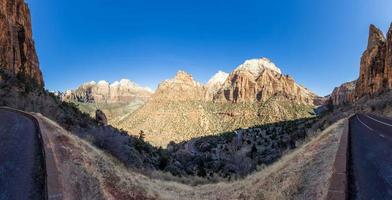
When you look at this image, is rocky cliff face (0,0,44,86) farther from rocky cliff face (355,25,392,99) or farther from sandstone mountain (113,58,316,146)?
rocky cliff face (355,25,392,99)

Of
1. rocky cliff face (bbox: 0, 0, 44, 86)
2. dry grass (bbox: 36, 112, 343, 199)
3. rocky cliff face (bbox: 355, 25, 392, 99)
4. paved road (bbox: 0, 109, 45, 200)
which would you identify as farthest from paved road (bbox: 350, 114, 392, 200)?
rocky cliff face (bbox: 355, 25, 392, 99)

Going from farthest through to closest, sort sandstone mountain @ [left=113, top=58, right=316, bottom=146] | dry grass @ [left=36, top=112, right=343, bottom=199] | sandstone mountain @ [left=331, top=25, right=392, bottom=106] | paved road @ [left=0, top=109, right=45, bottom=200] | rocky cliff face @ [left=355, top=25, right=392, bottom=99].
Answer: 1. sandstone mountain @ [left=113, top=58, right=316, bottom=146]
2. rocky cliff face @ [left=355, top=25, right=392, bottom=99]
3. sandstone mountain @ [left=331, top=25, right=392, bottom=106]
4. dry grass @ [left=36, top=112, right=343, bottom=199]
5. paved road @ [left=0, top=109, right=45, bottom=200]

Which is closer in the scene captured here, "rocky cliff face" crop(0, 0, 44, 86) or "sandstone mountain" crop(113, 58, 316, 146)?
"rocky cliff face" crop(0, 0, 44, 86)

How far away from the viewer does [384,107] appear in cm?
3744

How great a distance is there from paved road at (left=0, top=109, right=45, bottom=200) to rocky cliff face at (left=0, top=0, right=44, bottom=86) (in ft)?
130

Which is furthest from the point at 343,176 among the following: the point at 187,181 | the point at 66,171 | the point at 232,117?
the point at 232,117

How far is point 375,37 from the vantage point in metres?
94.6

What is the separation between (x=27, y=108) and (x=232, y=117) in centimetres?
13032

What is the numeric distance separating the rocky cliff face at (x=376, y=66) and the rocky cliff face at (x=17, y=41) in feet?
233

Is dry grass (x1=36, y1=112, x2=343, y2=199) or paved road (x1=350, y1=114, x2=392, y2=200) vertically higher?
paved road (x1=350, y1=114, x2=392, y2=200)

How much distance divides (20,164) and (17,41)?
57705mm

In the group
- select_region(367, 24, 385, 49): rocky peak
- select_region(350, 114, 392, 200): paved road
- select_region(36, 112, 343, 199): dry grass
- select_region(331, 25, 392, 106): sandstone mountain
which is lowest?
select_region(36, 112, 343, 199): dry grass

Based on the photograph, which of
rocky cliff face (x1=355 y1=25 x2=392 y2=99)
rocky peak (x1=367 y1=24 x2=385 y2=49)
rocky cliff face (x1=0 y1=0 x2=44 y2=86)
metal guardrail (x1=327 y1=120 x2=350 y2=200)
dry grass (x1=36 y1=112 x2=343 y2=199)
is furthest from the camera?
rocky peak (x1=367 y1=24 x2=385 y2=49)

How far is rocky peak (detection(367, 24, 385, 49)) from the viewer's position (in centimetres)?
9203
